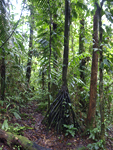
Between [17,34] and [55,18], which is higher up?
[55,18]

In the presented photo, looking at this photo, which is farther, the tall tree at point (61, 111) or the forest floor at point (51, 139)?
the tall tree at point (61, 111)

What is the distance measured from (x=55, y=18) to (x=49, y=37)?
31.3 inches

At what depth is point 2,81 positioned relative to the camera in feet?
10.9

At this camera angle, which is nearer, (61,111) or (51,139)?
(51,139)

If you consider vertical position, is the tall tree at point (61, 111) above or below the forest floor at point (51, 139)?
above

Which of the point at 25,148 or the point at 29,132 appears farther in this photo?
the point at 29,132

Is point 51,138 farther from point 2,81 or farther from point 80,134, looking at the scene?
point 2,81

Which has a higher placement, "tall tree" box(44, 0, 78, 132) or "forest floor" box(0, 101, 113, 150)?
"tall tree" box(44, 0, 78, 132)

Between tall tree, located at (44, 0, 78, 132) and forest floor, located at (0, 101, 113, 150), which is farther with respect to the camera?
→ tall tree, located at (44, 0, 78, 132)

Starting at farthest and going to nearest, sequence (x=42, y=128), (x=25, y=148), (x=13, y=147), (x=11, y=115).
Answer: (x=42, y=128), (x=11, y=115), (x=25, y=148), (x=13, y=147)

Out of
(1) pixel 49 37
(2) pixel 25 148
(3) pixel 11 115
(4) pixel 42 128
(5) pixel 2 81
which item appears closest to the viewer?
(2) pixel 25 148

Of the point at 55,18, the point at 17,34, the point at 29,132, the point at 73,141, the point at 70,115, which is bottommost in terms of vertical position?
the point at 73,141

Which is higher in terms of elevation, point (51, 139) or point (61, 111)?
point (61, 111)

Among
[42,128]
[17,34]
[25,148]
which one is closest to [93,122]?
[42,128]
